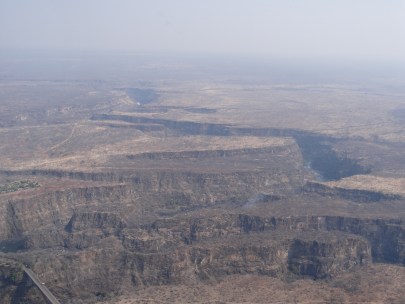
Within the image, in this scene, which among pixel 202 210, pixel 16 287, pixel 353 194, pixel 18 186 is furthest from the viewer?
pixel 353 194

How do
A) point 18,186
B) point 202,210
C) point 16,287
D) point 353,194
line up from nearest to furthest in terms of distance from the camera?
point 16,287, point 202,210, point 18,186, point 353,194

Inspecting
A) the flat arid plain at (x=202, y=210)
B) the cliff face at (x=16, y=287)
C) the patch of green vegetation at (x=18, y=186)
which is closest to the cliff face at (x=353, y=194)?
the flat arid plain at (x=202, y=210)

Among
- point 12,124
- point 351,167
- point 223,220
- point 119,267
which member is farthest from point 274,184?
point 12,124

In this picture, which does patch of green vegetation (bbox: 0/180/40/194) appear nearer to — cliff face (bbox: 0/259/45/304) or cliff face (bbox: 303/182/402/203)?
cliff face (bbox: 0/259/45/304)

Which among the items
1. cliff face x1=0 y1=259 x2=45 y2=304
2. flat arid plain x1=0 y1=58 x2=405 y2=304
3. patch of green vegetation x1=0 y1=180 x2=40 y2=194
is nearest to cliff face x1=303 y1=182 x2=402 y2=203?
flat arid plain x1=0 y1=58 x2=405 y2=304

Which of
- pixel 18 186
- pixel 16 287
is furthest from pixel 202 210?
pixel 16 287

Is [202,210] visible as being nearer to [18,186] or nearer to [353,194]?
[353,194]

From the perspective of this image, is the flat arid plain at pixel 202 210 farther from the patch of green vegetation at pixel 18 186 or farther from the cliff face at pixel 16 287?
the patch of green vegetation at pixel 18 186
